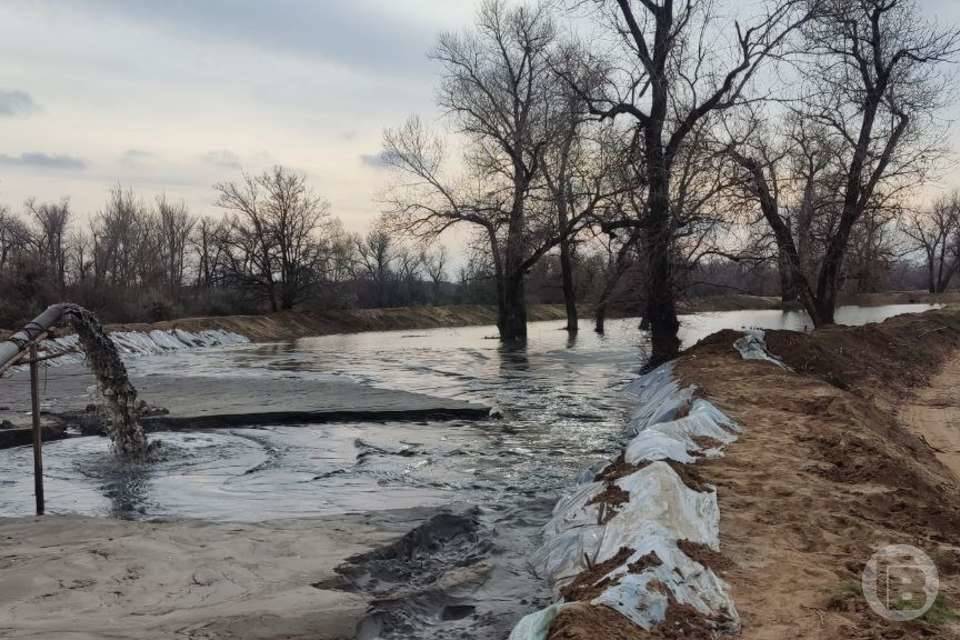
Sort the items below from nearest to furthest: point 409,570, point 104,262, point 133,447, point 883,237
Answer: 1. point 409,570
2. point 133,447
3. point 883,237
4. point 104,262

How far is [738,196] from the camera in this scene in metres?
20.2

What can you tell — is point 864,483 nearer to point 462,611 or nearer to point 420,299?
point 462,611

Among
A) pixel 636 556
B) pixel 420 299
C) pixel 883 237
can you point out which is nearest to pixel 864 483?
pixel 636 556

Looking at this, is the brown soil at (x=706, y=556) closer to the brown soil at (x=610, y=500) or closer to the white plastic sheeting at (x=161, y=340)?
the brown soil at (x=610, y=500)

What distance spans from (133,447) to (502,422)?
5.62 m

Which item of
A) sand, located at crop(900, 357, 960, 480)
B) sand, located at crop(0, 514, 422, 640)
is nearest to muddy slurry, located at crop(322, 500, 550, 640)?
sand, located at crop(0, 514, 422, 640)

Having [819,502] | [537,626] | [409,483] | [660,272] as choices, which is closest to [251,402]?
[409,483]

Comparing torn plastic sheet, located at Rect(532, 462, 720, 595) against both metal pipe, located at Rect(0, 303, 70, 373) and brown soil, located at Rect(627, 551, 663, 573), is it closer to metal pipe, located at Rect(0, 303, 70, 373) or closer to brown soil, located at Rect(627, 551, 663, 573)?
brown soil, located at Rect(627, 551, 663, 573)

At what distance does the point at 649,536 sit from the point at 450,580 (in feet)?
4.94

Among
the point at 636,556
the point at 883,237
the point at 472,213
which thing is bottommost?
the point at 636,556

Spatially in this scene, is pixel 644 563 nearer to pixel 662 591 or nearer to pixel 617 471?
pixel 662 591

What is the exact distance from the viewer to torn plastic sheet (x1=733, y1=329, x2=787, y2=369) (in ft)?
52.3

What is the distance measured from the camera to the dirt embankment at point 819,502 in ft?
14.5

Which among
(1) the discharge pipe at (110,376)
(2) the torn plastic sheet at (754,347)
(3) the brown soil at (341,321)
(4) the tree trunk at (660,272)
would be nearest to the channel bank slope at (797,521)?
(2) the torn plastic sheet at (754,347)
